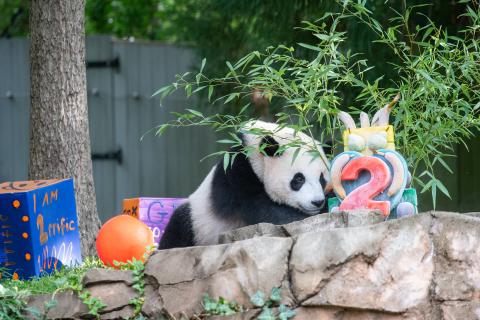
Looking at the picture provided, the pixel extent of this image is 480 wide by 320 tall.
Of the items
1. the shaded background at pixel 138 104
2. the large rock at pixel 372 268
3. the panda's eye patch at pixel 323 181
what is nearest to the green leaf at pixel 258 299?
the large rock at pixel 372 268

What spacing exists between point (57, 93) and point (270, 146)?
5.19 feet

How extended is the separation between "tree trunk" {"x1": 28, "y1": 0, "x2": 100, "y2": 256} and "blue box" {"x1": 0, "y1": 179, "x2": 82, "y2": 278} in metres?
0.62

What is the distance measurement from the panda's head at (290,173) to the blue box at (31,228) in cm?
108

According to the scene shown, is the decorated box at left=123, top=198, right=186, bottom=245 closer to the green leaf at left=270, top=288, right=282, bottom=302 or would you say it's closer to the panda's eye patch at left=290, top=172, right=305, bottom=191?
the panda's eye patch at left=290, top=172, right=305, bottom=191

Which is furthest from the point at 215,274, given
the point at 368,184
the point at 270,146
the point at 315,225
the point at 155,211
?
the point at 155,211

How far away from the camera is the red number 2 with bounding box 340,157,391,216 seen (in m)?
3.42

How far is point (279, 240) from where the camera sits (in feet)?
9.82

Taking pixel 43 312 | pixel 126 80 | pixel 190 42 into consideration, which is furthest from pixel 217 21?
pixel 43 312

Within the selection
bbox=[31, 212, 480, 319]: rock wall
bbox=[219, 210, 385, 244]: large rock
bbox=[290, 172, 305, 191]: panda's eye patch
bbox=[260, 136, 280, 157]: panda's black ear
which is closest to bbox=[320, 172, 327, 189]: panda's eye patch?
bbox=[290, 172, 305, 191]: panda's eye patch

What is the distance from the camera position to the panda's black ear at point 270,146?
4.03m

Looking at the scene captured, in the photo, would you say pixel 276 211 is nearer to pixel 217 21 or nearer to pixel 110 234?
pixel 110 234

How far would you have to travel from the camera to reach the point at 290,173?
13.4ft

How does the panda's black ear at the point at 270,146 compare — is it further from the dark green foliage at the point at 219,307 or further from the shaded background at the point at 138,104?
the shaded background at the point at 138,104

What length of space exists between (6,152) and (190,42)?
244cm
